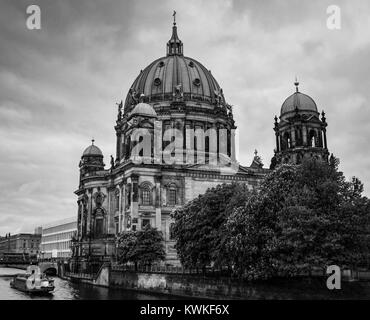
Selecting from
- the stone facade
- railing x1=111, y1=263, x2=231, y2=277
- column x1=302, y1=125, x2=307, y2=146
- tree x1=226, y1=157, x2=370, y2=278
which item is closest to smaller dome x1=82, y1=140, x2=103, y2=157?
the stone facade

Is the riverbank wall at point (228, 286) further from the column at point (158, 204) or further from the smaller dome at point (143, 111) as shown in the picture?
the smaller dome at point (143, 111)

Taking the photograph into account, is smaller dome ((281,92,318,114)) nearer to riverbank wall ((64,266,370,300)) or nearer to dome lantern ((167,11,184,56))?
dome lantern ((167,11,184,56))

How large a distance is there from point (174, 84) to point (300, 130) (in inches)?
914

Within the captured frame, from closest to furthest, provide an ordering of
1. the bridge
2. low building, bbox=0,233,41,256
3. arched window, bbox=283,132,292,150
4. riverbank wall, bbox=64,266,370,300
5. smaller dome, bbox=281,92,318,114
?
riverbank wall, bbox=64,266,370,300, smaller dome, bbox=281,92,318,114, arched window, bbox=283,132,292,150, the bridge, low building, bbox=0,233,41,256

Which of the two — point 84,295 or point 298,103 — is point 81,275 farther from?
point 298,103

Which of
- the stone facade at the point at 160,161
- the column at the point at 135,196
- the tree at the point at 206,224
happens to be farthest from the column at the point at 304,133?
the tree at the point at 206,224

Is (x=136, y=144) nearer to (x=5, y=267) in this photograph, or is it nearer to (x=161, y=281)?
(x=161, y=281)

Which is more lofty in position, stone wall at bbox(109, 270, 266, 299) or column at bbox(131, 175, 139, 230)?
column at bbox(131, 175, 139, 230)

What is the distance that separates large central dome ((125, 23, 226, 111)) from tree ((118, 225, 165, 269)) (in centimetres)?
2972

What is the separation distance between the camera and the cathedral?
71.1 meters

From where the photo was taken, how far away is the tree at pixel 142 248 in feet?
197

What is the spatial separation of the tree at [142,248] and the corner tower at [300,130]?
24766mm

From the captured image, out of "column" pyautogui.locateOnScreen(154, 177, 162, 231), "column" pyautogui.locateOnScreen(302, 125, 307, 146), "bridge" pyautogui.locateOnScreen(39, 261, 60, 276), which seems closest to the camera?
"column" pyautogui.locateOnScreen(154, 177, 162, 231)

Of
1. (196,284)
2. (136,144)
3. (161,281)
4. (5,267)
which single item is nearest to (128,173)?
(136,144)
